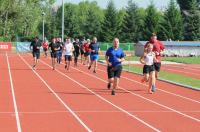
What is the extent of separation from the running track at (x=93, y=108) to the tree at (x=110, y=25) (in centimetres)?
7426

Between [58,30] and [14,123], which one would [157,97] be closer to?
[14,123]

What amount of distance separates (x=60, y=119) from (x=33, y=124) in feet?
3.17

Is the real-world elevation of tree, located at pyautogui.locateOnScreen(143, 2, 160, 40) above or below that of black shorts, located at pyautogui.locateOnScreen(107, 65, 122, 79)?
above

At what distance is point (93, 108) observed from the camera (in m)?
14.8

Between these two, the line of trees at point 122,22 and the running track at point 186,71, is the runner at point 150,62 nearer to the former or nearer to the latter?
the running track at point 186,71

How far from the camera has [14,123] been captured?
38.9ft

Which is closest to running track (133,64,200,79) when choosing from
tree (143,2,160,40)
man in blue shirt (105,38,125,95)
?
man in blue shirt (105,38,125,95)

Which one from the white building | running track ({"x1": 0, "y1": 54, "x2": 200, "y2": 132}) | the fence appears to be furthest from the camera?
the fence

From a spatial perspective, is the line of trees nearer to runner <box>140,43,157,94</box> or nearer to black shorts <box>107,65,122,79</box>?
runner <box>140,43,157,94</box>

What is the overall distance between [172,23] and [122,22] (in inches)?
493

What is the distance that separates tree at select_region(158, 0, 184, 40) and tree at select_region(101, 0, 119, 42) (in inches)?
382

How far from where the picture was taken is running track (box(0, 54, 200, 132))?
38.5 ft

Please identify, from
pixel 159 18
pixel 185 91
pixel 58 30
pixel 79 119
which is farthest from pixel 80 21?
pixel 79 119

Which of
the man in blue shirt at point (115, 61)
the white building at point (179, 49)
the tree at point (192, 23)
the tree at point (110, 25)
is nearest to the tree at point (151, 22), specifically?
the tree at point (192, 23)
